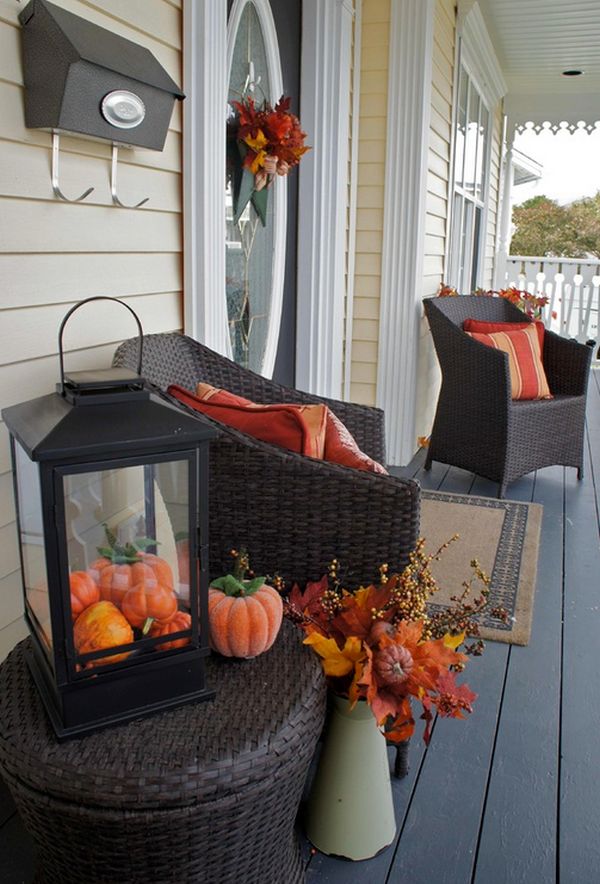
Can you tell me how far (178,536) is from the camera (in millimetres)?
1210

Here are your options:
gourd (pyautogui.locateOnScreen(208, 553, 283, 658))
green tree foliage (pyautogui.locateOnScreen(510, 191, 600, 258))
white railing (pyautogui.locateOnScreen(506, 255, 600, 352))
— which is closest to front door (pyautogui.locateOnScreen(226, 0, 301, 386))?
gourd (pyautogui.locateOnScreen(208, 553, 283, 658))

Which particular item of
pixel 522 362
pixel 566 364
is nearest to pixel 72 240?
pixel 522 362

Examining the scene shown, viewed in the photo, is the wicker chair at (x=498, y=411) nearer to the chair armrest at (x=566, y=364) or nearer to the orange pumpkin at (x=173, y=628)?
the chair armrest at (x=566, y=364)

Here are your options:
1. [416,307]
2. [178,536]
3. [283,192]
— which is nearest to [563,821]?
[178,536]

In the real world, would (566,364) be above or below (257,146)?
below

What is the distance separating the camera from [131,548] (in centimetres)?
117

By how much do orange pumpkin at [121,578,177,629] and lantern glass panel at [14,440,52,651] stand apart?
0.12 metres

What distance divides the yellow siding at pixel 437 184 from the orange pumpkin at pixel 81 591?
324 centimetres

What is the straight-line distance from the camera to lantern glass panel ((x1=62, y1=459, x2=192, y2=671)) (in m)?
1.12

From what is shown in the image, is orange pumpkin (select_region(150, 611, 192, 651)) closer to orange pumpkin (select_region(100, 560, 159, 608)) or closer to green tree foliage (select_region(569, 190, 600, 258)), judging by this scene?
orange pumpkin (select_region(100, 560, 159, 608))

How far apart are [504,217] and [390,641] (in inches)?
317

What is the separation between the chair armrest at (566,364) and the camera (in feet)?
12.8

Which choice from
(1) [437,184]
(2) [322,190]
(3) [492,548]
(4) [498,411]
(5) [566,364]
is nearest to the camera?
(3) [492,548]

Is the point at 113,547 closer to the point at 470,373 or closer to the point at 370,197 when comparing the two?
the point at 470,373
